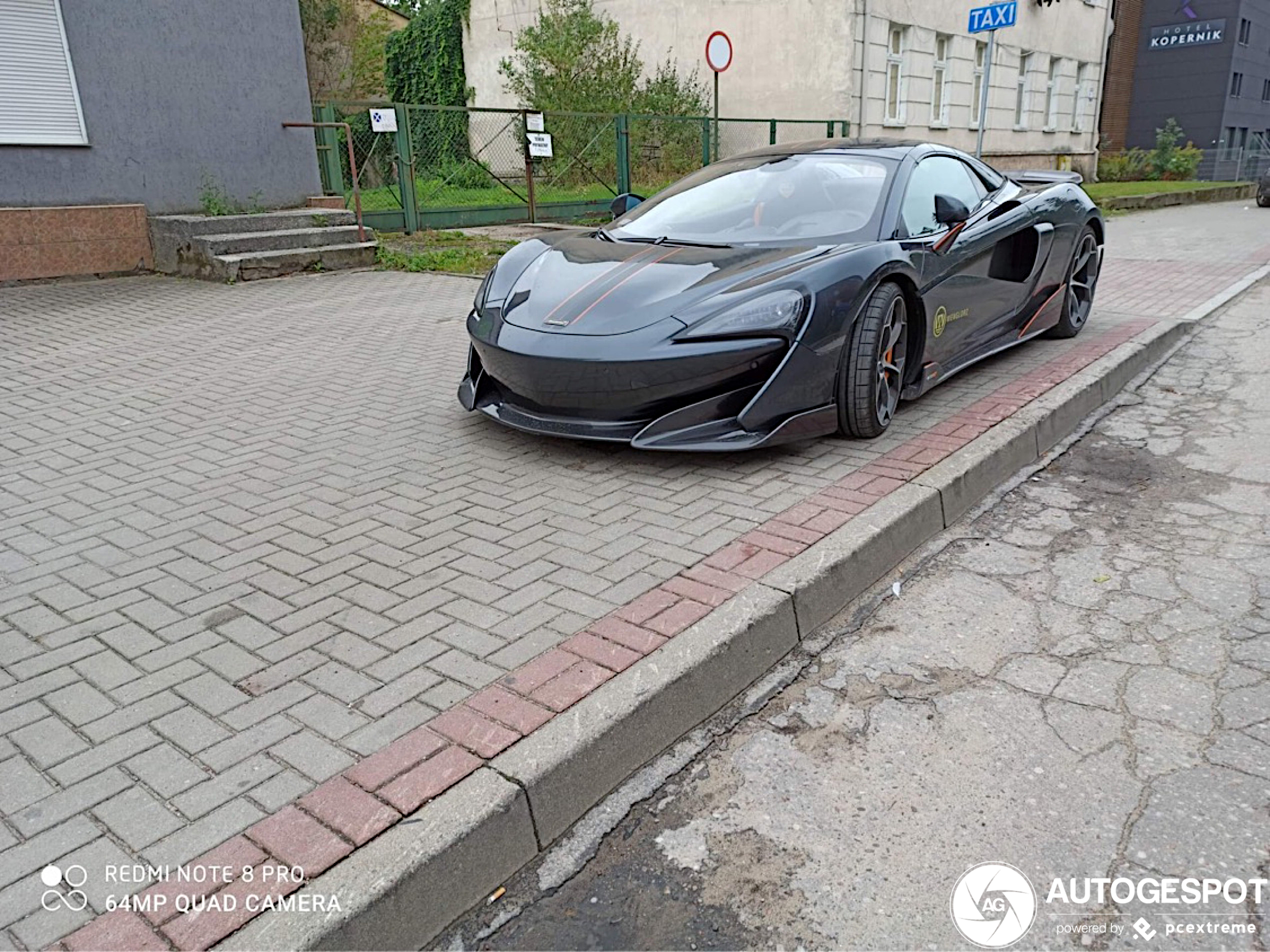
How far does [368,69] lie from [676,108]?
9.15 m

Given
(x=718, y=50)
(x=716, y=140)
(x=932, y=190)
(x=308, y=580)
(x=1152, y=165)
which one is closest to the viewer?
(x=308, y=580)

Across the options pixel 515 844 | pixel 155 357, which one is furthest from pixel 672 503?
pixel 155 357

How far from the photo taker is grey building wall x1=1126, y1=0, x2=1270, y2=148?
122 ft

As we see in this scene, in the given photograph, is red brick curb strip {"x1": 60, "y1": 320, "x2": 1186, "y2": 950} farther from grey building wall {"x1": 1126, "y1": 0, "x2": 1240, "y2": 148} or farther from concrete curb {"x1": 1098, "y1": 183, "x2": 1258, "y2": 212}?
grey building wall {"x1": 1126, "y1": 0, "x2": 1240, "y2": 148}

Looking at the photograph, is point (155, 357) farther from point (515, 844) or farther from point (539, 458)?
point (515, 844)

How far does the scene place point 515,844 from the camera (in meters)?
2.22

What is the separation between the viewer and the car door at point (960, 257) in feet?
16.0

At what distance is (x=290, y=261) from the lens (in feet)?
33.2

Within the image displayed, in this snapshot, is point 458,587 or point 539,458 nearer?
point 458,587

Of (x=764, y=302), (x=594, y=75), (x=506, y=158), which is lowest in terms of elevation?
(x=764, y=302)

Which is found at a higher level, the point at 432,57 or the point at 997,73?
the point at 432,57

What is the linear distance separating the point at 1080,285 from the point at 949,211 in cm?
251

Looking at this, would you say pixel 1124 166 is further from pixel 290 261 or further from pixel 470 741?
pixel 470 741

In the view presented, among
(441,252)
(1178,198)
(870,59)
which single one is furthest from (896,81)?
(441,252)
